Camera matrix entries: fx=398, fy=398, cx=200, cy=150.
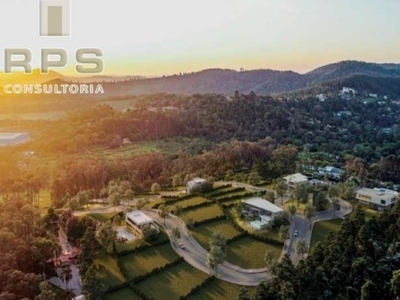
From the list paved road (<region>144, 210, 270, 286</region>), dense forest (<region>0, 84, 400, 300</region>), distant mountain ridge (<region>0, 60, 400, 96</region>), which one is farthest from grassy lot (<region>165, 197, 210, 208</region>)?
distant mountain ridge (<region>0, 60, 400, 96</region>)

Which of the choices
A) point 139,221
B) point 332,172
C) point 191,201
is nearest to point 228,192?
point 191,201

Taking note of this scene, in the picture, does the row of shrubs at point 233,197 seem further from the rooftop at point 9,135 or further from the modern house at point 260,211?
the rooftop at point 9,135

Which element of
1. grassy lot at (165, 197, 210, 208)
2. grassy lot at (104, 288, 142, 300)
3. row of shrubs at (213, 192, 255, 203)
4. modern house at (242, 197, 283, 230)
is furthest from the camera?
row of shrubs at (213, 192, 255, 203)

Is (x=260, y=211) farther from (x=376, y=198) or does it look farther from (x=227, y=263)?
(x=376, y=198)

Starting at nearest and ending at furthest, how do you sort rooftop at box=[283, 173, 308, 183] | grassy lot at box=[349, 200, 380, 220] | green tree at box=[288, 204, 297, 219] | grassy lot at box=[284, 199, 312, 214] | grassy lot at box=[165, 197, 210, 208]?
green tree at box=[288, 204, 297, 219], grassy lot at box=[349, 200, 380, 220], grassy lot at box=[284, 199, 312, 214], grassy lot at box=[165, 197, 210, 208], rooftop at box=[283, 173, 308, 183]

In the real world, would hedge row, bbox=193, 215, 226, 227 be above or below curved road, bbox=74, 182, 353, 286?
above

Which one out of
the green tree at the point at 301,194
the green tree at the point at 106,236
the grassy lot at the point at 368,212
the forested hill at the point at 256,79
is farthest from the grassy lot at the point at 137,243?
the forested hill at the point at 256,79

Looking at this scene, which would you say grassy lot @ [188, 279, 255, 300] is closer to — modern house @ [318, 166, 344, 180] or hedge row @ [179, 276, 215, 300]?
hedge row @ [179, 276, 215, 300]

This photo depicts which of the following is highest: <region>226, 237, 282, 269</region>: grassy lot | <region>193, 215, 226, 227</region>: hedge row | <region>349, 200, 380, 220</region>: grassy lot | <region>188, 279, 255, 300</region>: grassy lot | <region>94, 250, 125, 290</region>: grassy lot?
<region>349, 200, 380, 220</region>: grassy lot
